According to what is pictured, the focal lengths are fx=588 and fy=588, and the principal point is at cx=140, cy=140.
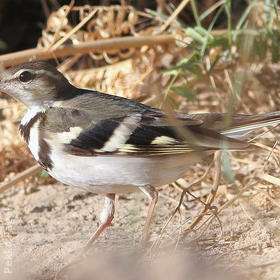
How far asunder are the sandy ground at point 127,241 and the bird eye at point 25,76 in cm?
92

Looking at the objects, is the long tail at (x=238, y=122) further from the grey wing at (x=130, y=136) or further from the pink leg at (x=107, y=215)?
the pink leg at (x=107, y=215)

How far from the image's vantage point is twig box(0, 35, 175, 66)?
4.09 m

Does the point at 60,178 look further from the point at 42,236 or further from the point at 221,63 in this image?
the point at 221,63

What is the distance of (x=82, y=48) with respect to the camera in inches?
171

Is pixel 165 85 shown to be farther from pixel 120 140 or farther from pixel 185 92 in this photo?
pixel 120 140

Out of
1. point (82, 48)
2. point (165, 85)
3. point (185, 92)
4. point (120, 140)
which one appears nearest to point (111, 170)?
point (120, 140)

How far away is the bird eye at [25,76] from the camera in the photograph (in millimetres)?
3250

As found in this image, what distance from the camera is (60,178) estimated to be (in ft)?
9.96

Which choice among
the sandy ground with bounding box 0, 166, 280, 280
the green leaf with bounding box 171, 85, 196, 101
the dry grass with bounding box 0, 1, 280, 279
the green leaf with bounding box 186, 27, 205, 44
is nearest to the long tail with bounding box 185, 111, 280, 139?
the sandy ground with bounding box 0, 166, 280, 280

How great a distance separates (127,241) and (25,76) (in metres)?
1.07

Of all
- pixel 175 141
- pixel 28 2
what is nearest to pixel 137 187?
pixel 175 141

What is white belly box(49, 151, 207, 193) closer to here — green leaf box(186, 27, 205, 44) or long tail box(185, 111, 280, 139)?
long tail box(185, 111, 280, 139)

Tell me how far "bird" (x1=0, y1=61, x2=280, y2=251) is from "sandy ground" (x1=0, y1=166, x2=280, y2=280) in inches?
7.1

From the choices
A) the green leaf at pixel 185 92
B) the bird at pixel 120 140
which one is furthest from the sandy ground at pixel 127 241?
the green leaf at pixel 185 92
